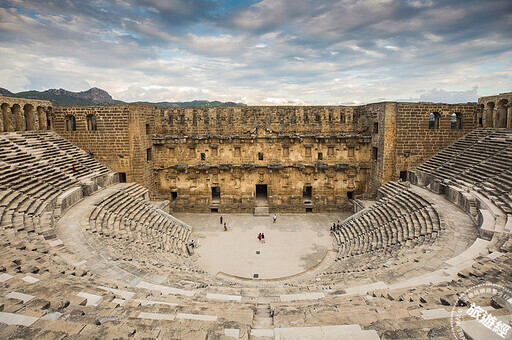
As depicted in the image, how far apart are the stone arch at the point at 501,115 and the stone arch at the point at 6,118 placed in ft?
106

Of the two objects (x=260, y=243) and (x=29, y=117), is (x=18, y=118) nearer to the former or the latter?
(x=29, y=117)

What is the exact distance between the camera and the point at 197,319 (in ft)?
19.3

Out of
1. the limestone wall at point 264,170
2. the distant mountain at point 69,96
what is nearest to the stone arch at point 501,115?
the limestone wall at point 264,170

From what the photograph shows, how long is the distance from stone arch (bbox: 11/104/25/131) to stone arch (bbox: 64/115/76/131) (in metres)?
2.94

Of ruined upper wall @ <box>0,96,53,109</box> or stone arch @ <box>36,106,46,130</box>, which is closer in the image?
ruined upper wall @ <box>0,96,53,109</box>

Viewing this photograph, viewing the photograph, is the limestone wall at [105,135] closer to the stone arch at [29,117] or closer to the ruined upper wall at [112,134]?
the ruined upper wall at [112,134]

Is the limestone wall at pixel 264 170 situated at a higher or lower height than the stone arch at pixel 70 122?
lower

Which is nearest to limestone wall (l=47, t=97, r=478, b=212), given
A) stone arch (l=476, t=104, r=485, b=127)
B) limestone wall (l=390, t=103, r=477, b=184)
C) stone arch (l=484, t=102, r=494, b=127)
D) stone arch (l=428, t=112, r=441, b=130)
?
limestone wall (l=390, t=103, r=477, b=184)

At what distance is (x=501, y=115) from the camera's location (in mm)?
18688

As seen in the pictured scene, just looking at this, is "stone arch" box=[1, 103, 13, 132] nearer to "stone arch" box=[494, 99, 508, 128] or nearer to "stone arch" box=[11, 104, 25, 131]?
"stone arch" box=[11, 104, 25, 131]

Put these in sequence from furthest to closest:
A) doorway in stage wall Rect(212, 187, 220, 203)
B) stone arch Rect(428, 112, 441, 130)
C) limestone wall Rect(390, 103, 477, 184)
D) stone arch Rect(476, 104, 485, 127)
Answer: doorway in stage wall Rect(212, 187, 220, 203)
stone arch Rect(428, 112, 441, 130)
limestone wall Rect(390, 103, 477, 184)
stone arch Rect(476, 104, 485, 127)

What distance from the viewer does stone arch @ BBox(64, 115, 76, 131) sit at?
71.3 feet

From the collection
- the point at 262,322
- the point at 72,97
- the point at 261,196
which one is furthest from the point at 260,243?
the point at 72,97

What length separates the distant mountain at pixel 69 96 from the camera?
161 ft
